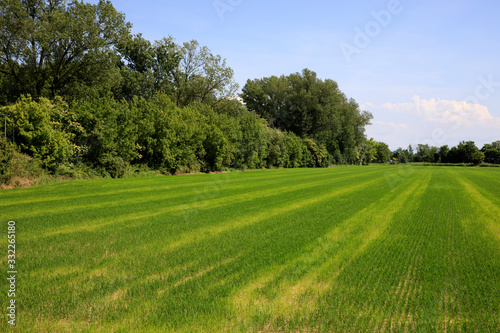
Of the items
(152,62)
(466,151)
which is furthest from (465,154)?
(152,62)

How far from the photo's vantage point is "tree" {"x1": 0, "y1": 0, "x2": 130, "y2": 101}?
78.4 feet

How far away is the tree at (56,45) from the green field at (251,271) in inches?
780

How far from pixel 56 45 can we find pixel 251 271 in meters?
29.4

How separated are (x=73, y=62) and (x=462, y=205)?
32337 millimetres

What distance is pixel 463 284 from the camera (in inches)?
203

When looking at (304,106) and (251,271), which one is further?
(304,106)

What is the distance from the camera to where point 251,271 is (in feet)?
18.0

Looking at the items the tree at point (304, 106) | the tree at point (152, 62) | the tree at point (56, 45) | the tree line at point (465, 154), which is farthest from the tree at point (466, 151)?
the tree at point (56, 45)

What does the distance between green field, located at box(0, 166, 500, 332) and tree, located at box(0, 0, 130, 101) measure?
65.0 ft

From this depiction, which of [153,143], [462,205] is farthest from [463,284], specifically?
[153,143]

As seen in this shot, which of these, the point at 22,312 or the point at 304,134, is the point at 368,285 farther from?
the point at 304,134

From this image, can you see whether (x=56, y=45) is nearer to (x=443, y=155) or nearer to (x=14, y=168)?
(x=14, y=168)

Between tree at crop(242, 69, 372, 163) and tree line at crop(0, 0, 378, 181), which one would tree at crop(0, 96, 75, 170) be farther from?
tree at crop(242, 69, 372, 163)
